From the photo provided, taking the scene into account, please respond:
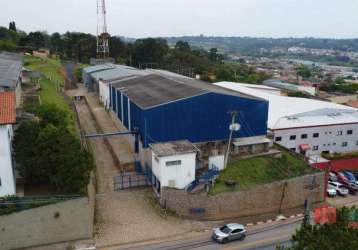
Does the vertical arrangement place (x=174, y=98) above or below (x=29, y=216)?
above

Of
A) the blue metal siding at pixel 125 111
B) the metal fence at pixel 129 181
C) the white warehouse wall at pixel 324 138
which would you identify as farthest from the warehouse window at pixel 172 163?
the white warehouse wall at pixel 324 138

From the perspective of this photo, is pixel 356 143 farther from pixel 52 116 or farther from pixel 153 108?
pixel 52 116

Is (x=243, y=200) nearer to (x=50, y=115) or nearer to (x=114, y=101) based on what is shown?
(x=50, y=115)

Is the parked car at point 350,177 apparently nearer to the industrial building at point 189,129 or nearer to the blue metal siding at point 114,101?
the industrial building at point 189,129

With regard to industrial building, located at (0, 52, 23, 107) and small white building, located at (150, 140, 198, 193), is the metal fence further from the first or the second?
industrial building, located at (0, 52, 23, 107)

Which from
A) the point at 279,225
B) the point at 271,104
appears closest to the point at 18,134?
the point at 279,225

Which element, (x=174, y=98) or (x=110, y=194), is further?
(x=174, y=98)

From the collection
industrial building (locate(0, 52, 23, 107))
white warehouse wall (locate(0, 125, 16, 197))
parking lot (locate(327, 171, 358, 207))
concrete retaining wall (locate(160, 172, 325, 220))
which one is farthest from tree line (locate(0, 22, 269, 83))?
white warehouse wall (locate(0, 125, 16, 197))

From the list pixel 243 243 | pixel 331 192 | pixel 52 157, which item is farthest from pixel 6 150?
pixel 331 192
